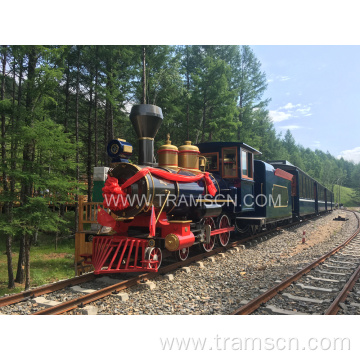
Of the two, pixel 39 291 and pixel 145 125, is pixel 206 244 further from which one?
pixel 39 291

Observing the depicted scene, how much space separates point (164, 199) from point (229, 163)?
369 centimetres

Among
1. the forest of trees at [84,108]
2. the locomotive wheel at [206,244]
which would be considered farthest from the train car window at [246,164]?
the forest of trees at [84,108]

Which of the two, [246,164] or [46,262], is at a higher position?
[246,164]

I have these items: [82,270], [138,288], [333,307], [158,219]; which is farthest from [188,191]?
[333,307]

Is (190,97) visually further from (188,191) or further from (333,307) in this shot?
(333,307)

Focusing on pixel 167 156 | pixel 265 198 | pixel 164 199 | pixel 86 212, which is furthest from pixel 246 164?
pixel 86 212

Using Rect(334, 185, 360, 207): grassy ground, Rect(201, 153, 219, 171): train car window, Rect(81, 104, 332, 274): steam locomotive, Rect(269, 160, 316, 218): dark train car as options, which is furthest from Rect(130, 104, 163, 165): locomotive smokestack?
Rect(334, 185, 360, 207): grassy ground

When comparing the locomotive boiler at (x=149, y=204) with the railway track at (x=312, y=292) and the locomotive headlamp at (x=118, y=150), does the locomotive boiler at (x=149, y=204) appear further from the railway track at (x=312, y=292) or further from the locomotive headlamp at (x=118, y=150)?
the railway track at (x=312, y=292)

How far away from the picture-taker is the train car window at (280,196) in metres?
11.3

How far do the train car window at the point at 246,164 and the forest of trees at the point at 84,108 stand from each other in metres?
5.44

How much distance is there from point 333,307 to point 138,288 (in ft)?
10.4

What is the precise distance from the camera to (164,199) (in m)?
5.95

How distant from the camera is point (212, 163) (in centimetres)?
912

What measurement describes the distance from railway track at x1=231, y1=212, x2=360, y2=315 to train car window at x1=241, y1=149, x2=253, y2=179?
3.36 m
